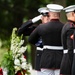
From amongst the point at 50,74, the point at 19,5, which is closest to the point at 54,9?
the point at 50,74

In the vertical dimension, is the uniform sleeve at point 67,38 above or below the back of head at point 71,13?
below

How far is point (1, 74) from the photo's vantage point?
1176 centimetres

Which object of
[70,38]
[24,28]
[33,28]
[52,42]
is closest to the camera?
[70,38]

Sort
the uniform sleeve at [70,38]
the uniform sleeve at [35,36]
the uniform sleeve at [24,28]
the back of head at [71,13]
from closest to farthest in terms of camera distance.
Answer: the uniform sleeve at [70,38] < the back of head at [71,13] < the uniform sleeve at [35,36] < the uniform sleeve at [24,28]

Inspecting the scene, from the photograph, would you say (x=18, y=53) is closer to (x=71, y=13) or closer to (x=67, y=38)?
(x=67, y=38)

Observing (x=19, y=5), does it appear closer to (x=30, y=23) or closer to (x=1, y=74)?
(x=30, y=23)

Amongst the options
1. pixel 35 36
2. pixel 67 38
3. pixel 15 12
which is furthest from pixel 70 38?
pixel 15 12

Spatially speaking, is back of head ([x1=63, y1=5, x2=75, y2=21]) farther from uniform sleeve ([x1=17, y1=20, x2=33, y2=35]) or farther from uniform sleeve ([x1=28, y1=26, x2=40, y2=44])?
uniform sleeve ([x1=17, y1=20, x2=33, y2=35])

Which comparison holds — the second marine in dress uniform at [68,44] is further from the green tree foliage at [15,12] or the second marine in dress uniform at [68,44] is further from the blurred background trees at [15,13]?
the green tree foliage at [15,12]


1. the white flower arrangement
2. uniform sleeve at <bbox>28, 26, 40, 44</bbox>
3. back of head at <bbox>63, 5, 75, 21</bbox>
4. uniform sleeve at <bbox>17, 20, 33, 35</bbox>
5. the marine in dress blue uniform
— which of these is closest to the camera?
back of head at <bbox>63, 5, 75, 21</bbox>

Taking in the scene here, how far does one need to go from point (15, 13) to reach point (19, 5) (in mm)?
661

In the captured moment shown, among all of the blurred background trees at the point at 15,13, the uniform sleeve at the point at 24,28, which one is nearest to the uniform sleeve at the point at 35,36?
the uniform sleeve at the point at 24,28

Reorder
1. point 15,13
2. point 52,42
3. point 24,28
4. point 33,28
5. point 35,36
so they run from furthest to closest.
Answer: point 15,13
point 33,28
point 24,28
point 35,36
point 52,42

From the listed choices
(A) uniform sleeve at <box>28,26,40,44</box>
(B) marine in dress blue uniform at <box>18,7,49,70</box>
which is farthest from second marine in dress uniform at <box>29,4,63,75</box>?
(B) marine in dress blue uniform at <box>18,7,49,70</box>
